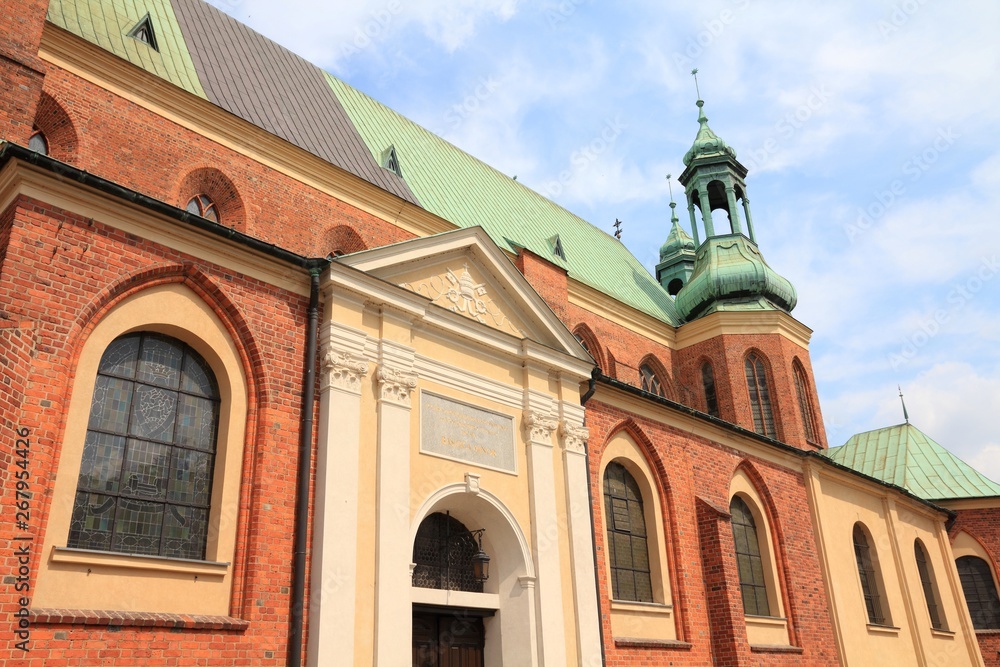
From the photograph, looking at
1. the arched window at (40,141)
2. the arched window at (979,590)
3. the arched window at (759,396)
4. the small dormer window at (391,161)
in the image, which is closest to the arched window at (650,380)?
the arched window at (759,396)

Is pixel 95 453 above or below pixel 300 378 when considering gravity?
below

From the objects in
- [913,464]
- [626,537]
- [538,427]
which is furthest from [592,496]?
[913,464]

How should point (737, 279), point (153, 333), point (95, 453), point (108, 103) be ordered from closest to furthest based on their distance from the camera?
1. point (95, 453)
2. point (153, 333)
3. point (108, 103)
4. point (737, 279)

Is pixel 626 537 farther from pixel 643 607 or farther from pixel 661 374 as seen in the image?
pixel 661 374

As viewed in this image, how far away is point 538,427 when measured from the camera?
1232 centimetres

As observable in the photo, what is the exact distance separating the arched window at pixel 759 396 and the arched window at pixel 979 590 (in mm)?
7883

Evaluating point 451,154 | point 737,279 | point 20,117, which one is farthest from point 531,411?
point 737,279

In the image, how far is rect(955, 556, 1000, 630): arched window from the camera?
2562 cm

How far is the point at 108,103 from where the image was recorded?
14.2 metres

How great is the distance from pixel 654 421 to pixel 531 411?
11.8ft

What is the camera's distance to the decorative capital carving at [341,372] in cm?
1000

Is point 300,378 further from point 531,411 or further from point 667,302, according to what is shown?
point 667,302

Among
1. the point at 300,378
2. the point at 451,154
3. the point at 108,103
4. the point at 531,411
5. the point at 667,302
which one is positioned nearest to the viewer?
the point at 300,378

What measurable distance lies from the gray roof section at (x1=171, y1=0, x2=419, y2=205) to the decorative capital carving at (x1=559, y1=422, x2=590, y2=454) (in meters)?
8.02
